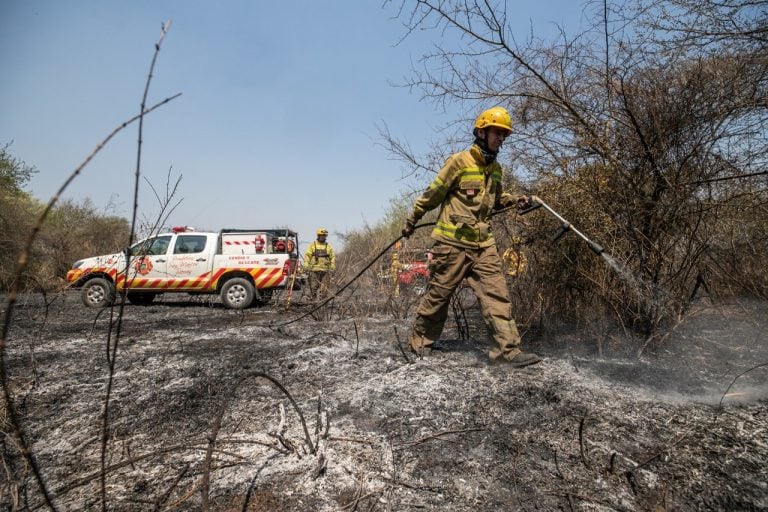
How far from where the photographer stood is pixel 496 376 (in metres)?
3.01

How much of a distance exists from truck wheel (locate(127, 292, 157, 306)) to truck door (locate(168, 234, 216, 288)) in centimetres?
114

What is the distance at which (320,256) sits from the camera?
29.2ft

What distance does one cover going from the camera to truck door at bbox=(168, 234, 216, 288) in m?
8.66

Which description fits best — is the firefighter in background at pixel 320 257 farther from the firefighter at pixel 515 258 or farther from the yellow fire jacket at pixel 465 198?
the yellow fire jacket at pixel 465 198

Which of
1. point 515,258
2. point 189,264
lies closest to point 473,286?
point 515,258

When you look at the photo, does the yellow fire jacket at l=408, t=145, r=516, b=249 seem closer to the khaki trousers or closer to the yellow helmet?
the khaki trousers

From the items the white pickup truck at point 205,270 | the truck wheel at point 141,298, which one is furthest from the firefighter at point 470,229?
the truck wheel at point 141,298

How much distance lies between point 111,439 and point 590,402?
8.69ft

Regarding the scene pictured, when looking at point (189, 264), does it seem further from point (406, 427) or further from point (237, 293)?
point (406, 427)

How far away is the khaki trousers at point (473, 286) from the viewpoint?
129 inches

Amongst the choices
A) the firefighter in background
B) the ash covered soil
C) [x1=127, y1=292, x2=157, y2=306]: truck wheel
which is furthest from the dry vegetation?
[x1=127, y1=292, x2=157, y2=306]: truck wheel

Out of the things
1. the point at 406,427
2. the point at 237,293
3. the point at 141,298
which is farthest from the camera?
the point at 141,298

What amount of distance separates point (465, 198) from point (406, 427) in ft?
6.40

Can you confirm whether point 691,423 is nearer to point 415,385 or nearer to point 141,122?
point 415,385
